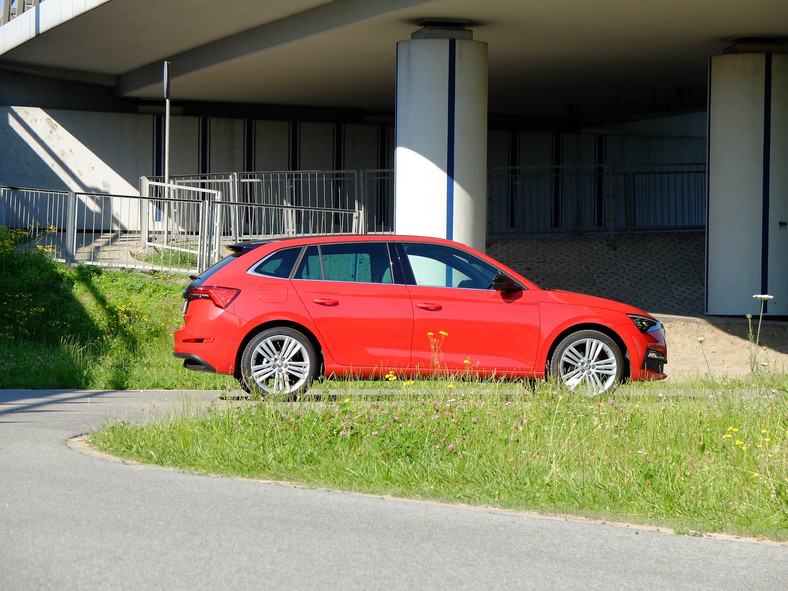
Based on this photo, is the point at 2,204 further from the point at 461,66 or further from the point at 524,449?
the point at 524,449

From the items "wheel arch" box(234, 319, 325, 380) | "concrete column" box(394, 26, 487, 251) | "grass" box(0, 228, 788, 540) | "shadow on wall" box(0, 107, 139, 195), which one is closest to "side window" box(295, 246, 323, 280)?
"wheel arch" box(234, 319, 325, 380)

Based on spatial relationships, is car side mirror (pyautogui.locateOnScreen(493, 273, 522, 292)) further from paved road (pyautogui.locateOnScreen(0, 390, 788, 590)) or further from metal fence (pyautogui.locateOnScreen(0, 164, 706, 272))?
metal fence (pyautogui.locateOnScreen(0, 164, 706, 272))

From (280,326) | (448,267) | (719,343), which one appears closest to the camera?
(280,326)

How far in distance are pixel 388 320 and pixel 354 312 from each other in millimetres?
327

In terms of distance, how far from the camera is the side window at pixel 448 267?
34.9 ft

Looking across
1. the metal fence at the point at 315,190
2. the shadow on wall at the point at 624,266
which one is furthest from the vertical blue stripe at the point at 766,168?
the metal fence at the point at 315,190

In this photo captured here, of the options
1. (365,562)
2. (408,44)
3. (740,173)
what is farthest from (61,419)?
(740,173)

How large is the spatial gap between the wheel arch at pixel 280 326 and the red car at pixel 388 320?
0.04 feet

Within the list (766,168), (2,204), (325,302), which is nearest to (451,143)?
(766,168)

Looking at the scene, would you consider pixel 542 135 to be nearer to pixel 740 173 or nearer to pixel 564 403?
pixel 740 173

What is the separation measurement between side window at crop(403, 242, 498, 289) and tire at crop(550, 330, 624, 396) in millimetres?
969

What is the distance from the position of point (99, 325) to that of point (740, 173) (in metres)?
10.7

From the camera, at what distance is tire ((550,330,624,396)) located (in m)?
10.6

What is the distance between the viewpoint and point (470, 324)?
1043 cm
